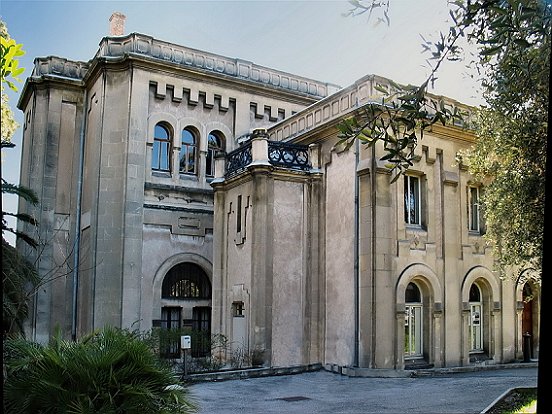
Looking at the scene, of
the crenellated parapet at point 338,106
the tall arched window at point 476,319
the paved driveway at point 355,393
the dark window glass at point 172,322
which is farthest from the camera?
the dark window glass at point 172,322

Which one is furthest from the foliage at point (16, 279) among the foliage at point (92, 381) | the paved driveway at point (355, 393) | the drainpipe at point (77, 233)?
the foliage at point (92, 381)

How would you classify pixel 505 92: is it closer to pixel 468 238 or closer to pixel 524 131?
pixel 524 131

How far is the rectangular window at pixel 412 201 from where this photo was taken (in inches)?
715

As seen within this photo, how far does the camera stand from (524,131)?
42.1 feet

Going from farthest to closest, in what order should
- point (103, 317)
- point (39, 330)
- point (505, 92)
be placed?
point (39, 330) → point (103, 317) → point (505, 92)

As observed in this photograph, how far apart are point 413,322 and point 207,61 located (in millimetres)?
12292

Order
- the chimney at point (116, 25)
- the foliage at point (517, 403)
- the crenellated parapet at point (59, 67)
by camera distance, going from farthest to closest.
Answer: the chimney at point (116, 25), the crenellated parapet at point (59, 67), the foliage at point (517, 403)

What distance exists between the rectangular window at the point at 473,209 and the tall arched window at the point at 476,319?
5.85ft

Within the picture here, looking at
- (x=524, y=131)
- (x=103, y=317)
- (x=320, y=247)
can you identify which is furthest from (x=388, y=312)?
(x=103, y=317)

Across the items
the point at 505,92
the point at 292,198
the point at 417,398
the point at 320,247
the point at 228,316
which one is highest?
the point at 505,92

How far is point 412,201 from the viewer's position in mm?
18406

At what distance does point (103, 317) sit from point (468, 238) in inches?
465

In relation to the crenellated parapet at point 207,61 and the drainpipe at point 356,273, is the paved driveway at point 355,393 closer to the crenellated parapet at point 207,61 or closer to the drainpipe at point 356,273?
the drainpipe at point 356,273

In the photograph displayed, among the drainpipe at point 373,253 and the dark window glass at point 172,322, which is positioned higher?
the drainpipe at point 373,253
